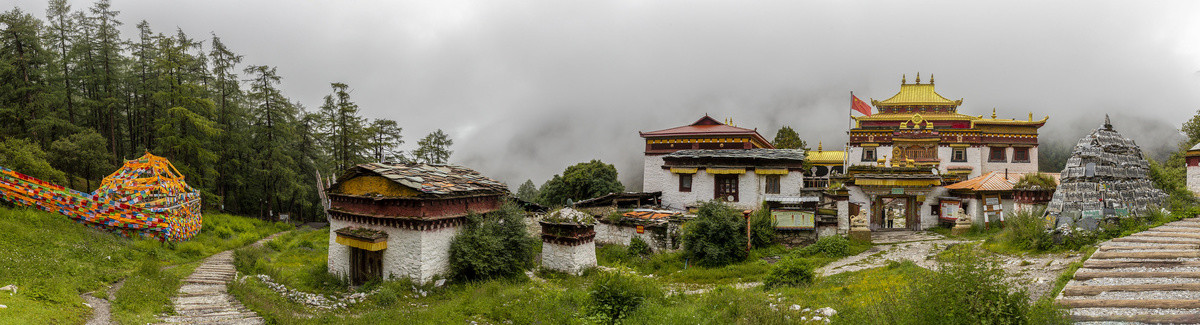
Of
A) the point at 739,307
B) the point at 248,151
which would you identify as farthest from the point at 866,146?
the point at 248,151

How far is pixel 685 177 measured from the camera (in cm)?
2491

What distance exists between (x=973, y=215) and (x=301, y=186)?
109 feet

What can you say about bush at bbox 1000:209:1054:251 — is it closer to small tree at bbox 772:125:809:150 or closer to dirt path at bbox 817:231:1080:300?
dirt path at bbox 817:231:1080:300

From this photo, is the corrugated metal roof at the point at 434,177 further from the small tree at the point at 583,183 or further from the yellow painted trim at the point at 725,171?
the small tree at the point at 583,183

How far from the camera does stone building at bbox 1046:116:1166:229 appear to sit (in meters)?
11.3

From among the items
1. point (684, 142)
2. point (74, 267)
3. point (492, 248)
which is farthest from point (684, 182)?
point (74, 267)

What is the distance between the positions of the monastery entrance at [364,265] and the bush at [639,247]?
799cm

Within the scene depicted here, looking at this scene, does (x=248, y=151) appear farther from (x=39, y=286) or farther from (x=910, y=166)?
(x=910, y=166)

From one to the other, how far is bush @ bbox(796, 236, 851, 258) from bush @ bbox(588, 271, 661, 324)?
26.4ft

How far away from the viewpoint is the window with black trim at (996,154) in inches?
1280

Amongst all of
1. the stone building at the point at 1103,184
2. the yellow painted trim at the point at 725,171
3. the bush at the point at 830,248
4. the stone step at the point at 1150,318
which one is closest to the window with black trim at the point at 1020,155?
the yellow painted trim at the point at 725,171

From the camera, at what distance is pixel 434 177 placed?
609 inches

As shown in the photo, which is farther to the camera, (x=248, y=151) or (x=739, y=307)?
(x=248, y=151)

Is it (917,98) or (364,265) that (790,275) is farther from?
(917,98)
